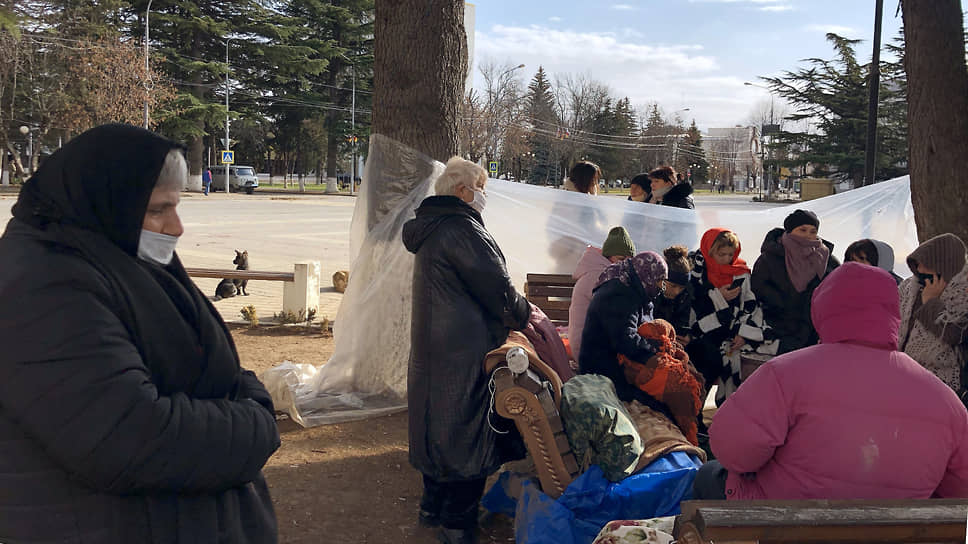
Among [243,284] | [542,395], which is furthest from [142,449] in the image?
[243,284]

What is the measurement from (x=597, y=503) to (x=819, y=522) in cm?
163

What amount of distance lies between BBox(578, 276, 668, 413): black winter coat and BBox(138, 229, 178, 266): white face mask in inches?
105

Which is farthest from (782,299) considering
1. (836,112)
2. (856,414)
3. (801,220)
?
(836,112)

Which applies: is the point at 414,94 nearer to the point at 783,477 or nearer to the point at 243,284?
the point at 783,477

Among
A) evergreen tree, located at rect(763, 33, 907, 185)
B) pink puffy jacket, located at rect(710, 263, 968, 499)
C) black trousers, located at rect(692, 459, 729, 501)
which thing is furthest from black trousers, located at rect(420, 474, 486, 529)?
evergreen tree, located at rect(763, 33, 907, 185)

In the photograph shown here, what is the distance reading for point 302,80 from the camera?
2093 inches

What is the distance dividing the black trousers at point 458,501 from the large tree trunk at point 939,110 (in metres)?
4.89

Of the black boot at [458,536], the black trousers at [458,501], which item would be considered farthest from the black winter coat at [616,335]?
the black boot at [458,536]

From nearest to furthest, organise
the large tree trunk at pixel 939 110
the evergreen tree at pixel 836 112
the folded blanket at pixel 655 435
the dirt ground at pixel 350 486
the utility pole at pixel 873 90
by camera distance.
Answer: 1. the folded blanket at pixel 655 435
2. the dirt ground at pixel 350 486
3. the large tree trunk at pixel 939 110
4. the utility pole at pixel 873 90
5. the evergreen tree at pixel 836 112

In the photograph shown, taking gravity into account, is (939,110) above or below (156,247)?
above

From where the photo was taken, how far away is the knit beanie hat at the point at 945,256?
419 centimetres

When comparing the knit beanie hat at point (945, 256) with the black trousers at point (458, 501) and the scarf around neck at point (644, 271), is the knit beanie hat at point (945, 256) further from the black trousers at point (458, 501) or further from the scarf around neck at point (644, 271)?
the black trousers at point (458, 501)

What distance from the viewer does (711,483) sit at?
9.82ft

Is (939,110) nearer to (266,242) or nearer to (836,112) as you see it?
(266,242)
